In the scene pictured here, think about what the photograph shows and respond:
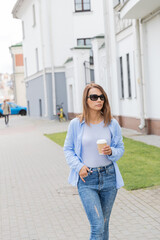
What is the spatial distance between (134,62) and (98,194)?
13737 mm

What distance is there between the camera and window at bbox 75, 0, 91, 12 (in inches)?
1150

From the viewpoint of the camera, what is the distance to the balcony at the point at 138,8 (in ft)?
43.8

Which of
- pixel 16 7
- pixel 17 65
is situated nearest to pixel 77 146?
pixel 16 7

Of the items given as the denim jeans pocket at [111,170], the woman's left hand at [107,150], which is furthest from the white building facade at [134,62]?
the woman's left hand at [107,150]

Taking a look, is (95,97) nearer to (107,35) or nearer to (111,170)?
(111,170)

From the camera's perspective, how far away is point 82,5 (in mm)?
29375

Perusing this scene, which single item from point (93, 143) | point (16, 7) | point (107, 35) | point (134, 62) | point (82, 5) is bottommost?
point (93, 143)

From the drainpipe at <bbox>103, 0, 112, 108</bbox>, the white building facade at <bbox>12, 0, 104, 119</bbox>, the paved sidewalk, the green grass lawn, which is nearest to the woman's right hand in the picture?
the paved sidewalk

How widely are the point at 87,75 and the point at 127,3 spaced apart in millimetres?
12581

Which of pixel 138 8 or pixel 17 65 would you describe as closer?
pixel 138 8

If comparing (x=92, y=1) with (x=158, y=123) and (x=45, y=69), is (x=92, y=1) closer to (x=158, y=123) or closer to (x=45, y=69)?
(x=45, y=69)

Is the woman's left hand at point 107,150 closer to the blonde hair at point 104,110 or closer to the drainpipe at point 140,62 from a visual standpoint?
the blonde hair at point 104,110

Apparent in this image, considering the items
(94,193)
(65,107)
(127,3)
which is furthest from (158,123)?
(65,107)

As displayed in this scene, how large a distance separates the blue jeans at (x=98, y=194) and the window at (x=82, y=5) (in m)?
26.5
